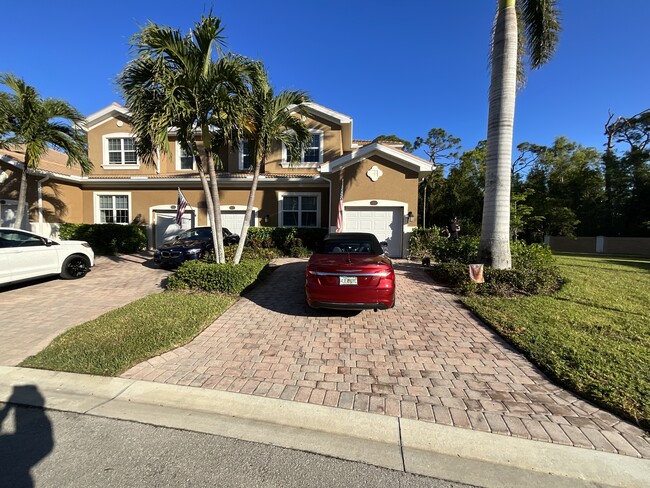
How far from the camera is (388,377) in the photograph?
11.9 ft

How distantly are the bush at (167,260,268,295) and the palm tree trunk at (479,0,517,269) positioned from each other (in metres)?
6.18

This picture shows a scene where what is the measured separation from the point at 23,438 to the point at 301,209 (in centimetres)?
1285

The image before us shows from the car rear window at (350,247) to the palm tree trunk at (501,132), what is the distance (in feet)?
11.6

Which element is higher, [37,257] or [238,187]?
[238,187]

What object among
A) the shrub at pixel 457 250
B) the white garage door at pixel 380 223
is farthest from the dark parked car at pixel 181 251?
the shrub at pixel 457 250

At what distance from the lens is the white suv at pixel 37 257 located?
7.15 metres

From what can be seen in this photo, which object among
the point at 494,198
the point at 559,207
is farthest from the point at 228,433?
the point at 559,207

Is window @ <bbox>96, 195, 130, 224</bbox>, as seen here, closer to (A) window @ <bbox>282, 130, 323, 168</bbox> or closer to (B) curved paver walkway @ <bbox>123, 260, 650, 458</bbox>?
(A) window @ <bbox>282, 130, 323, 168</bbox>

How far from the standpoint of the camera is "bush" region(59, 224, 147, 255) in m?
14.1

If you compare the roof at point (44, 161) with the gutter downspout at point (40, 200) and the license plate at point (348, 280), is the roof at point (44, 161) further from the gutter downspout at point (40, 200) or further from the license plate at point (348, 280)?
the license plate at point (348, 280)

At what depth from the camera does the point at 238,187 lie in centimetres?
Result: 1490

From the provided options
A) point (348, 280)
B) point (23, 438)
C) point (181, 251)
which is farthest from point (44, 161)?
point (348, 280)

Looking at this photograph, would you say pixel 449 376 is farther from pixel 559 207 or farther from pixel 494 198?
pixel 559 207

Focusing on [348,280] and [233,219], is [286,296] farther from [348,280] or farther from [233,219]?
[233,219]
